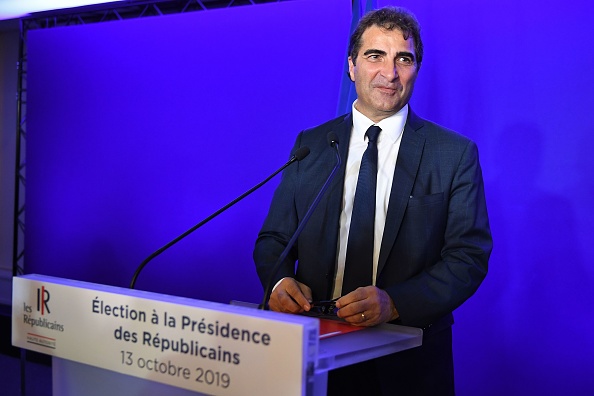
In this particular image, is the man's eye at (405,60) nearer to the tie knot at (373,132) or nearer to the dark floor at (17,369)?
the tie knot at (373,132)

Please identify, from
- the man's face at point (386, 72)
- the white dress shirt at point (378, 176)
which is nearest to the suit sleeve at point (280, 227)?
the white dress shirt at point (378, 176)

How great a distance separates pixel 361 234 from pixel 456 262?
0.86 feet

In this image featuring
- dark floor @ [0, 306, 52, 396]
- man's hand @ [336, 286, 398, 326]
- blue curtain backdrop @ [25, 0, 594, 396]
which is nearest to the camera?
man's hand @ [336, 286, 398, 326]

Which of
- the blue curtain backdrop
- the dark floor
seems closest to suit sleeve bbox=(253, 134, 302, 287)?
the blue curtain backdrop

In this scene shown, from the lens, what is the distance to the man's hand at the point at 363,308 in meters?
1.50

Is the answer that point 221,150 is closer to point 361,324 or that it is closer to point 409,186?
point 409,186

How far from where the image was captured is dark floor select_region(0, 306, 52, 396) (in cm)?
432

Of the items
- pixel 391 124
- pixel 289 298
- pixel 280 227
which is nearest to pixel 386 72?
pixel 391 124

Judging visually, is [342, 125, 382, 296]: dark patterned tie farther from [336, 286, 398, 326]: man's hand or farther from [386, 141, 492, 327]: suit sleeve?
[336, 286, 398, 326]: man's hand

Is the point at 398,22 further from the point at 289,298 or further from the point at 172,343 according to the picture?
the point at 172,343

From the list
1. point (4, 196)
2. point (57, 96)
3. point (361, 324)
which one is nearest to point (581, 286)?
point (361, 324)

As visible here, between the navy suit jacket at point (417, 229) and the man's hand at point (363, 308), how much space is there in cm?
11

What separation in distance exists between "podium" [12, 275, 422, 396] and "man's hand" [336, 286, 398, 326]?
27 mm

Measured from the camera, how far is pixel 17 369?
482 cm
